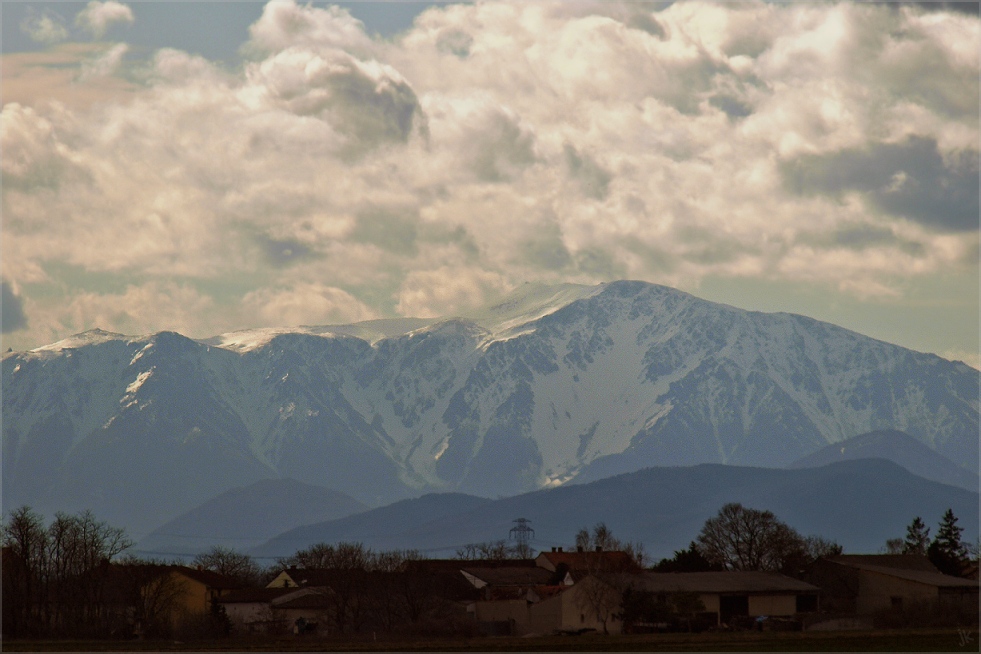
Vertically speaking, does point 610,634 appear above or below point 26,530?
below

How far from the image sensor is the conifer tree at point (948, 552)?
400 feet

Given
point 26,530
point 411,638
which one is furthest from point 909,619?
point 26,530

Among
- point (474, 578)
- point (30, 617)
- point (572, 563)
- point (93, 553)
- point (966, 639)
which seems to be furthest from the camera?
point (572, 563)

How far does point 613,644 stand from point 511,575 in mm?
54965

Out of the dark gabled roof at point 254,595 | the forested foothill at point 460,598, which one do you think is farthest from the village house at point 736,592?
the dark gabled roof at point 254,595

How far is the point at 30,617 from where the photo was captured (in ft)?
316

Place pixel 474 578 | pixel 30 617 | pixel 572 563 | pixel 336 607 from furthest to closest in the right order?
1. pixel 572 563
2. pixel 474 578
3. pixel 336 607
4. pixel 30 617

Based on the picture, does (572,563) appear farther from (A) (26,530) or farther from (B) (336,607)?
(A) (26,530)

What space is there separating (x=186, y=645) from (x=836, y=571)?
5119cm

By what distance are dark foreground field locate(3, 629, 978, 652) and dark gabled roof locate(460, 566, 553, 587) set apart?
3695 cm

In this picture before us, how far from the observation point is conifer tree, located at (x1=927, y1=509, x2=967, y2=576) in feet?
400

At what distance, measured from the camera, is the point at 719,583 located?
102 metres

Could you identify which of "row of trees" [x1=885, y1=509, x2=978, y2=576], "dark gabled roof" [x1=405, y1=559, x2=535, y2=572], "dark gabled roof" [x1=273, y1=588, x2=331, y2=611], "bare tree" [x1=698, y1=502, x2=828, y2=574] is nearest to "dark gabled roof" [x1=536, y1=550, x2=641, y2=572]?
"dark gabled roof" [x1=405, y1=559, x2=535, y2=572]

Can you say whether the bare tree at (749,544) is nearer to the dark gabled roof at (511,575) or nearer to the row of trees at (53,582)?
the dark gabled roof at (511,575)
